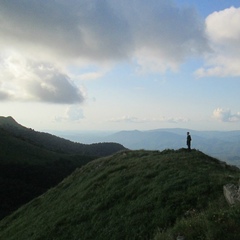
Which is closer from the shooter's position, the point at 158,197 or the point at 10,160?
the point at 158,197

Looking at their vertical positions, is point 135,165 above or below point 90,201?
above

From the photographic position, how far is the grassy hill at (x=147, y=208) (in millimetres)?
13406

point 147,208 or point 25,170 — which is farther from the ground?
point 147,208

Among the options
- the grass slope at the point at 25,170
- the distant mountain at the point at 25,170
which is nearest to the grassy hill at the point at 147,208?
the grass slope at the point at 25,170

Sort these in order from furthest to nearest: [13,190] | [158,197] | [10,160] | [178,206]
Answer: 1. [10,160]
2. [13,190]
3. [158,197]
4. [178,206]

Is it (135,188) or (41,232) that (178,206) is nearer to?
(135,188)

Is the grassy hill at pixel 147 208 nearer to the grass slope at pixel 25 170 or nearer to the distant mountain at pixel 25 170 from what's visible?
the grass slope at pixel 25 170

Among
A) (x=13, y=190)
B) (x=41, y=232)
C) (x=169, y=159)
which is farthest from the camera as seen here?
(x=13, y=190)

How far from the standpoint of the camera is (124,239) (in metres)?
17.8

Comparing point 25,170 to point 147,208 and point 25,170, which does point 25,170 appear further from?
point 147,208

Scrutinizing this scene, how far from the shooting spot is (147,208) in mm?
20859

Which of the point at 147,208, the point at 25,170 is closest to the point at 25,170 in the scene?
the point at 25,170

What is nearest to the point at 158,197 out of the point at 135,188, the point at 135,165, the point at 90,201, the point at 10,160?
the point at 135,188

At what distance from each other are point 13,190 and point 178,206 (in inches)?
4207
